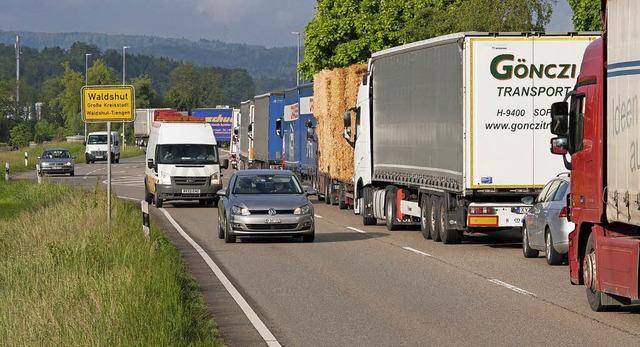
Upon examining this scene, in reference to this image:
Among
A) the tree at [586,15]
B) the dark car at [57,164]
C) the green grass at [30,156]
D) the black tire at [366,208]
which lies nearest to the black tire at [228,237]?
the black tire at [366,208]

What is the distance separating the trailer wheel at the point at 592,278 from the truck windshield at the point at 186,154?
26843 mm

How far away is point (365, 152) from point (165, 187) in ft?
31.9

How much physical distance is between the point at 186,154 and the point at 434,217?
1629 cm

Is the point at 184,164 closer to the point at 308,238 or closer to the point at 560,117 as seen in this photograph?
the point at 308,238

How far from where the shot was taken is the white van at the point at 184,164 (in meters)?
40.7

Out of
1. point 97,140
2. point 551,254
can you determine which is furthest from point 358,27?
point 551,254

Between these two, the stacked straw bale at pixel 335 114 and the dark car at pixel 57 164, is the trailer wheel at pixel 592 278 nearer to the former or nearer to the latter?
the stacked straw bale at pixel 335 114

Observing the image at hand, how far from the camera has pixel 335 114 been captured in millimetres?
39281

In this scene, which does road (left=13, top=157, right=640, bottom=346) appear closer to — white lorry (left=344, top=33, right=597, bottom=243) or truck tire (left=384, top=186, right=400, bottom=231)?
white lorry (left=344, top=33, right=597, bottom=243)

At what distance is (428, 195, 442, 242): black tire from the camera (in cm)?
2609

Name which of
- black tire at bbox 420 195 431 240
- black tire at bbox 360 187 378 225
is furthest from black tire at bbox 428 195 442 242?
black tire at bbox 360 187 378 225

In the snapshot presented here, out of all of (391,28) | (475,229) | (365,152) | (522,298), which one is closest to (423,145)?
(475,229)

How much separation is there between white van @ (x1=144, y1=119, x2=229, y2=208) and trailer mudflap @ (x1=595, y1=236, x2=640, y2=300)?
88.8 feet

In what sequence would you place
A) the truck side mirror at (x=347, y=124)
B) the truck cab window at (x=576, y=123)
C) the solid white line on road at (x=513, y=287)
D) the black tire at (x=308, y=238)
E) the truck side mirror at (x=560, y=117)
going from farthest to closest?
1. the truck side mirror at (x=347, y=124)
2. the black tire at (x=308, y=238)
3. the solid white line on road at (x=513, y=287)
4. the truck side mirror at (x=560, y=117)
5. the truck cab window at (x=576, y=123)
